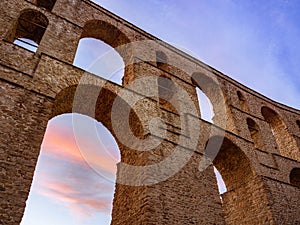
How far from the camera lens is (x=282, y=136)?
15188 millimetres

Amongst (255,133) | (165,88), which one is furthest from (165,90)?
(255,133)

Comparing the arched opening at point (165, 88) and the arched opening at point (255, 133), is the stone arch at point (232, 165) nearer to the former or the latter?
the arched opening at point (255, 133)

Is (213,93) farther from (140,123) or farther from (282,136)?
(140,123)

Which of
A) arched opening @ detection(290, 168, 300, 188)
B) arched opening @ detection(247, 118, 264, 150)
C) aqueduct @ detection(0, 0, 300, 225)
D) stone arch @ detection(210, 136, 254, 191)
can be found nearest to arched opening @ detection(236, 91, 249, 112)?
aqueduct @ detection(0, 0, 300, 225)

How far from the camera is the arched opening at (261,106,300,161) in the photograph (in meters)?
14.3

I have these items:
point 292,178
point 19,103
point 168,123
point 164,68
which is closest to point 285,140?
point 292,178

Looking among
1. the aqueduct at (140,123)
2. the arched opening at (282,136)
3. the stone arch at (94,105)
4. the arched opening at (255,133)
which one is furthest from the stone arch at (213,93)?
the stone arch at (94,105)

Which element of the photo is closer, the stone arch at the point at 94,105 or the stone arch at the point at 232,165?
the stone arch at the point at 94,105

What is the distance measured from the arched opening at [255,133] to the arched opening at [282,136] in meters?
2.47

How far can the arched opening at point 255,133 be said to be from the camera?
12741mm

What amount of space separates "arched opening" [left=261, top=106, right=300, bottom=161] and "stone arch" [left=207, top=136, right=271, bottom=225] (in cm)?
485

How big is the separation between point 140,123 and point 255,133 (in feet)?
24.6

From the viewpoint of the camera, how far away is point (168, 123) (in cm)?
883

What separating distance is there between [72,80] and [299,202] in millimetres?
9649
